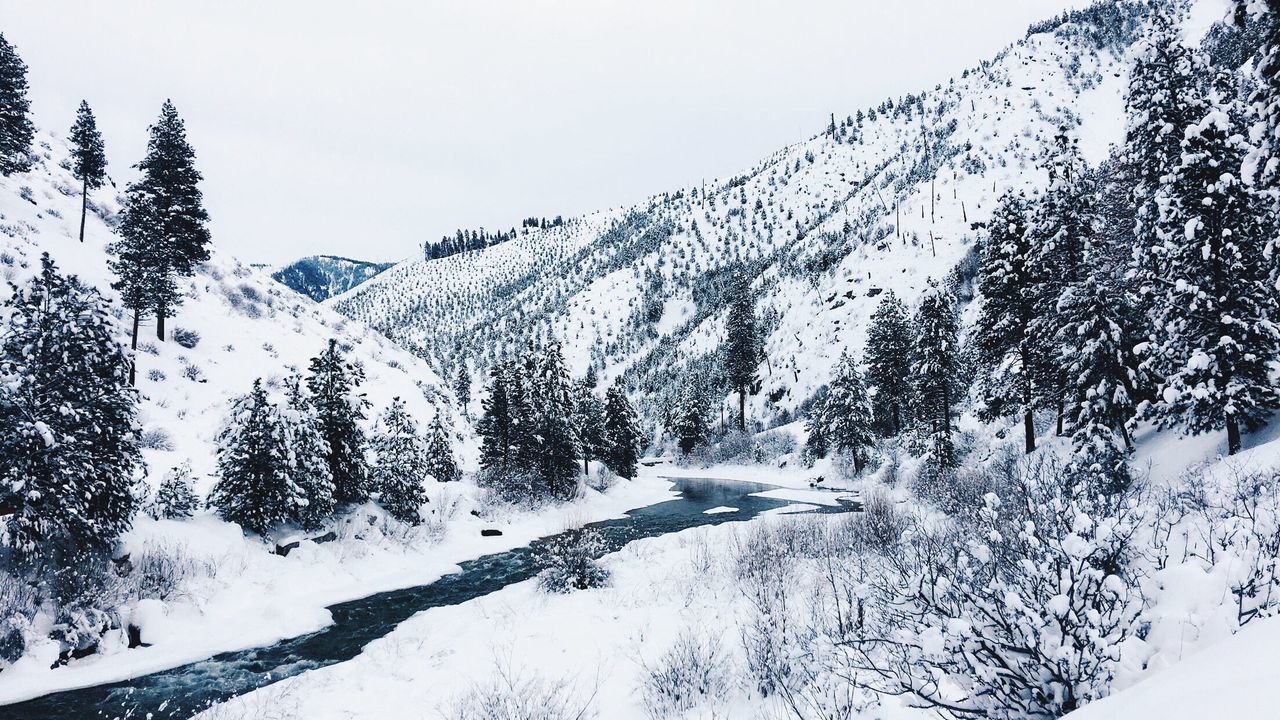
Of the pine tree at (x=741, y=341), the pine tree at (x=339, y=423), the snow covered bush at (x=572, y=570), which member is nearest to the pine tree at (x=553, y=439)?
the pine tree at (x=339, y=423)

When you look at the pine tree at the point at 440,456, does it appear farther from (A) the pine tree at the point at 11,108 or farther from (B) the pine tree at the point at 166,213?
(A) the pine tree at the point at 11,108

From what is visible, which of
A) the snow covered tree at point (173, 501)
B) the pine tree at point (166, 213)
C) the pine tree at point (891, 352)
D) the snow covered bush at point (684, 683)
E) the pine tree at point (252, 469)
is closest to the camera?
the snow covered bush at point (684, 683)

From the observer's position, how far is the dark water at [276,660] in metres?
10.6

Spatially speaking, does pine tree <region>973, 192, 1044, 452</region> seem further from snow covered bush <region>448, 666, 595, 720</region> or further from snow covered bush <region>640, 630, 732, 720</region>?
snow covered bush <region>448, 666, 595, 720</region>

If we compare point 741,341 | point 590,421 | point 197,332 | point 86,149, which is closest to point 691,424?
point 741,341

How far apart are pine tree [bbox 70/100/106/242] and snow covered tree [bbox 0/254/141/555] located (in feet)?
117

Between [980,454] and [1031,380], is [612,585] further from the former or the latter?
[980,454]

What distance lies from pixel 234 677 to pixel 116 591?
14.3 feet

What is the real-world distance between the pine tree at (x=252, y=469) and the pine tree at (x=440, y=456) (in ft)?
56.1

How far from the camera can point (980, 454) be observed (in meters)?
34.9

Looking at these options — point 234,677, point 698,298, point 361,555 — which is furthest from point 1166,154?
point 698,298

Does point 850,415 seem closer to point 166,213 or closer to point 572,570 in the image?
point 572,570

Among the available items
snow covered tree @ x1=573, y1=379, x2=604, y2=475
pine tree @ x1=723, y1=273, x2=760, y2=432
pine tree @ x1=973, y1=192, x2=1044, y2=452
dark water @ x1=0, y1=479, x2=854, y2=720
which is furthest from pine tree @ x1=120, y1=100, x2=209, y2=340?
pine tree @ x1=723, y1=273, x2=760, y2=432

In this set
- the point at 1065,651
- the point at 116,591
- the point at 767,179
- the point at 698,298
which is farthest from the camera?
the point at 767,179
